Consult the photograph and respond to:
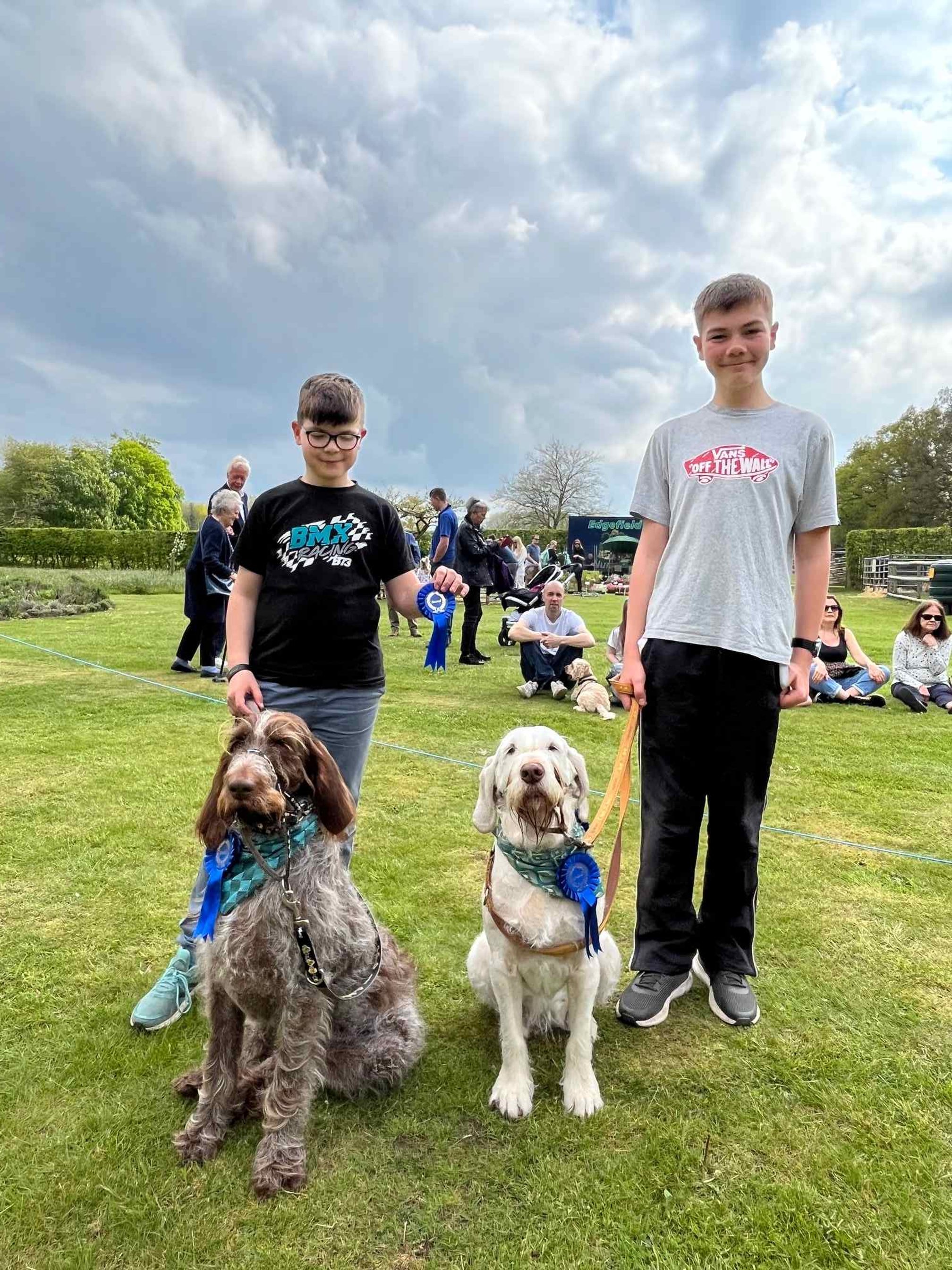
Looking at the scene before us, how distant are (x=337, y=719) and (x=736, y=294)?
2153 millimetres

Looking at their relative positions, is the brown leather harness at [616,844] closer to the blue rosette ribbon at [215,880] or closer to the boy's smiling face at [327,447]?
the blue rosette ribbon at [215,880]

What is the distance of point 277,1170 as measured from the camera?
2137 millimetres

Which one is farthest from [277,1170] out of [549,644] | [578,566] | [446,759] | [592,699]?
[578,566]

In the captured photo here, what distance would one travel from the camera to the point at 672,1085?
2.61 m

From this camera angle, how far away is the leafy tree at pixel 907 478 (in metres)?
43.4

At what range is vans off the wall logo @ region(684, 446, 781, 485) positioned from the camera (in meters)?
2.65

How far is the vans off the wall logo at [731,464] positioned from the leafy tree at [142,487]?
6837cm

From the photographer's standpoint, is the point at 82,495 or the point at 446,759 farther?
the point at 82,495

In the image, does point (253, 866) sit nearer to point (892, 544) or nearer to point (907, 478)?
point (892, 544)

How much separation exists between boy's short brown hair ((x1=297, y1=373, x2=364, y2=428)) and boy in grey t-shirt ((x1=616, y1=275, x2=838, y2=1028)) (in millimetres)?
1242

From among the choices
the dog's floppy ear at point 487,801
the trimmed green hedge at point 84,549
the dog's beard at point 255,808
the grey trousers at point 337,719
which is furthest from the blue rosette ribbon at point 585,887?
the trimmed green hedge at point 84,549

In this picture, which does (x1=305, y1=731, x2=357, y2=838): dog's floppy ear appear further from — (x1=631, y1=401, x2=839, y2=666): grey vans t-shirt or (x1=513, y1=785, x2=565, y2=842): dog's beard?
(x1=631, y1=401, x2=839, y2=666): grey vans t-shirt

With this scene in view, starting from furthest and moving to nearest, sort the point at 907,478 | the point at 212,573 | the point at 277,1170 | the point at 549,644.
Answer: the point at 907,478
the point at 549,644
the point at 212,573
the point at 277,1170

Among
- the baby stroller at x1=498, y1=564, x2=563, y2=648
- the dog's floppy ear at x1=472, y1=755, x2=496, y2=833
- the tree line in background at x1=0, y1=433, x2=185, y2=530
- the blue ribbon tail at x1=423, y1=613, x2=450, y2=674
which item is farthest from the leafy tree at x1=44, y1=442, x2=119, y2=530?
the dog's floppy ear at x1=472, y1=755, x2=496, y2=833
